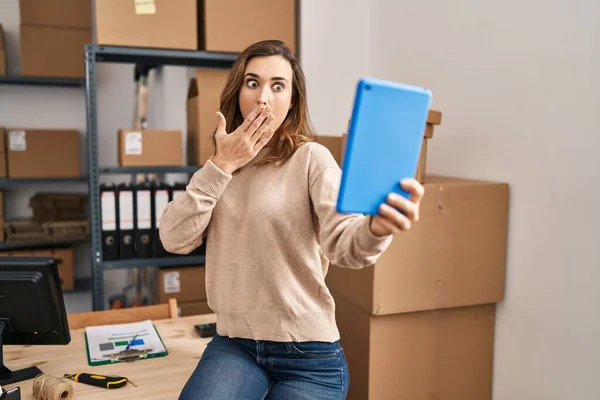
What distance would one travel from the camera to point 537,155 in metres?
1.68

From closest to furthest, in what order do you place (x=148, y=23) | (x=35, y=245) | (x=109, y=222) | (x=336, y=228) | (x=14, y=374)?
1. (x=336, y=228)
2. (x=14, y=374)
3. (x=148, y=23)
4. (x=109, y=222)
5. (x=35, y=245)

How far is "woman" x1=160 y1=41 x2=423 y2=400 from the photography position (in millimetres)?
1235

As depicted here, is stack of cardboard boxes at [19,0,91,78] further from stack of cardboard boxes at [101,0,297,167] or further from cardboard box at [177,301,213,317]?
cardboard box at [177,301,213,317]

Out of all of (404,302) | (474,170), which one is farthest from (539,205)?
(404,302)

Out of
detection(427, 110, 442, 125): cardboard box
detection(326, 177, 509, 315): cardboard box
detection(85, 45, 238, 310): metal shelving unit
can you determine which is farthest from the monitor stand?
detection(427, 110, 442, 125): cardboard box

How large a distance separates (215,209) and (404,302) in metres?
0.70

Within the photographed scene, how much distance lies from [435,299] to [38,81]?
304 cm

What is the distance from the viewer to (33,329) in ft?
4.38

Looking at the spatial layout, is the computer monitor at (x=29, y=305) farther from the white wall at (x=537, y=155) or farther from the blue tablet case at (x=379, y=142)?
the white wall at (x=537, y=155)

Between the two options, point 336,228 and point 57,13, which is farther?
point 57,13

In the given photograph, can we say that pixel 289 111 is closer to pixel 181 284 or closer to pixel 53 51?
pixel 181 284

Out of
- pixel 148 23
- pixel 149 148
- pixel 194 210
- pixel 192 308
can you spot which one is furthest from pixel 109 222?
pixel 194 210

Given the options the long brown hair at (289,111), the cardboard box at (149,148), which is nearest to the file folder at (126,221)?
the cardboard box at (149,148)

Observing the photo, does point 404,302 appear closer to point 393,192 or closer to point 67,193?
point 393,192
